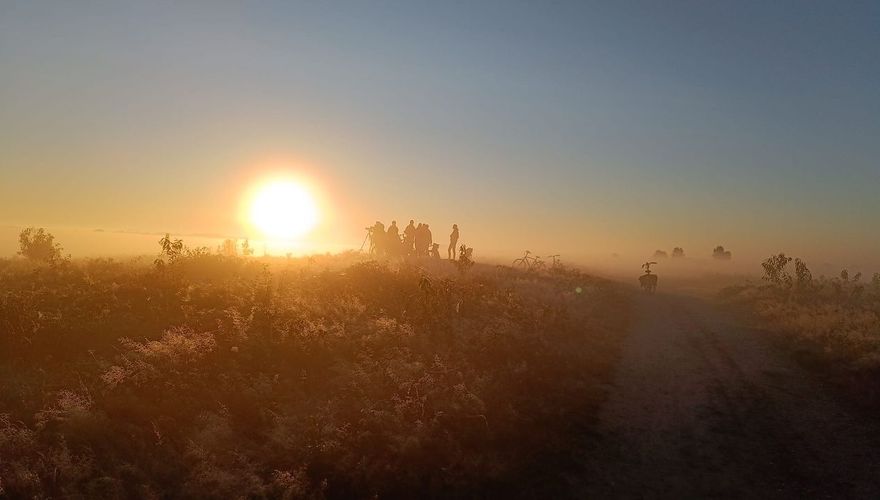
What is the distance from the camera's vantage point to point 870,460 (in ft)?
36.9

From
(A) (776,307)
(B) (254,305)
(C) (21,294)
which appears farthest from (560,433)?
(A) (776,307)

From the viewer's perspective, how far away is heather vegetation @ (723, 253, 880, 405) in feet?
55.2

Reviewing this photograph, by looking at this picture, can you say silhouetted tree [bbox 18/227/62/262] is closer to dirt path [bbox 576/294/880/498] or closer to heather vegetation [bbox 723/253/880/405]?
dirt path [bbox 576/294/880/498]

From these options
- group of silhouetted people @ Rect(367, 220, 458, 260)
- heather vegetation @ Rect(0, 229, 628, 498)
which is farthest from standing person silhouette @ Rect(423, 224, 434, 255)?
heather vegetation @ Rect(0, 229, 628, 498)

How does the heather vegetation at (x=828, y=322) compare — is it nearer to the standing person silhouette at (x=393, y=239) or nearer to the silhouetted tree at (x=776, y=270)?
the silhouetted tree at (x=776, y=270)

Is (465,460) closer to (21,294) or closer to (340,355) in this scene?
(340,355)

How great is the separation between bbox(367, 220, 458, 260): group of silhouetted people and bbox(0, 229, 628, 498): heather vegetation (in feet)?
66.5

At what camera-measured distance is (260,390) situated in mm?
11570

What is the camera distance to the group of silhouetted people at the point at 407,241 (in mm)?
39656

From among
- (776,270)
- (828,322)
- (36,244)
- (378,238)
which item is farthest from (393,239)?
(776,270)

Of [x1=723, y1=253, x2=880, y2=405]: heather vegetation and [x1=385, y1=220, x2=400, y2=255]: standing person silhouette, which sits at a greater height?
[x1=385, y1=220, x2=400, y2=255]: standing person silhouette

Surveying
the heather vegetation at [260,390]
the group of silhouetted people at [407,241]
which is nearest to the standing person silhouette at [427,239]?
the group of silhouetted people at [407,241]

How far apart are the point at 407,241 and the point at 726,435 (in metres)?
30.6

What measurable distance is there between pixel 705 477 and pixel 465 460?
5289 mm
